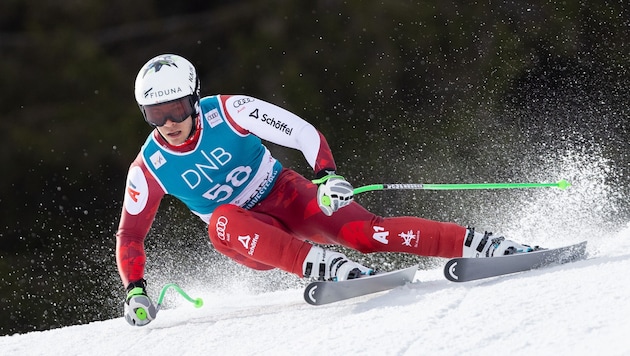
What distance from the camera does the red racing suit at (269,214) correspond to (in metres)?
2.88

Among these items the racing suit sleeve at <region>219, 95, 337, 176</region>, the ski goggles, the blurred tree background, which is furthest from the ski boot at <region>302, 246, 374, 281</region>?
the blurred tree background

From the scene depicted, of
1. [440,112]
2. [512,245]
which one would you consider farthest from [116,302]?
[512,245]

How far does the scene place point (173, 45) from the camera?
10.5 metres

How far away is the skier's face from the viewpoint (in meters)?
3.13

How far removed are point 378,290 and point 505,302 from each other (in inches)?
23.2

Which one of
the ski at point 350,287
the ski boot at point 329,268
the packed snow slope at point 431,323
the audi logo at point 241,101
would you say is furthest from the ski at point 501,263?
the audi logo at point 241,101

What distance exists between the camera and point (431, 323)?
2.31 metres

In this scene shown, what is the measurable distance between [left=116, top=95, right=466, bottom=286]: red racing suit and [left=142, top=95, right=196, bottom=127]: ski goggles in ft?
0.23

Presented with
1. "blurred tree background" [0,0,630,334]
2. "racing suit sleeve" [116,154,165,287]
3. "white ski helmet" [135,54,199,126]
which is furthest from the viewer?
"blurred tree background" [0,0,630,334]

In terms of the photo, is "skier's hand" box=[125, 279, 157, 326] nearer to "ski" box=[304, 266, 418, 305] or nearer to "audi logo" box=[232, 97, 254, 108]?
"ski" box=[304, 266, 418, 305]

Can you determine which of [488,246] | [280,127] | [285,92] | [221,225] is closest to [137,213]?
[221,225]

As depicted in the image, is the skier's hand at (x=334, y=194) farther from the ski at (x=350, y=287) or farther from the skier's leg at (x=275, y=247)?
the ski at (x=350, y=287)

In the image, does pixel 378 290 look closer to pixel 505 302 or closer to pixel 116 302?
pixel 505 302

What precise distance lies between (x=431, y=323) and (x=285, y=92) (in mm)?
7191
